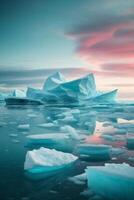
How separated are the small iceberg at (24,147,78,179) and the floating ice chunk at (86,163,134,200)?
2.29 ft

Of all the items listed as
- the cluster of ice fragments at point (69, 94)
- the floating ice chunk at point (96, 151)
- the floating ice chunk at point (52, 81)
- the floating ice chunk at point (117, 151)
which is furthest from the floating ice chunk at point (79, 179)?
the floating ice chunk at point (52, 81)

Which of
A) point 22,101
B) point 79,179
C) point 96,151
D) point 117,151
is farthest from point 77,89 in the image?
point 79,179

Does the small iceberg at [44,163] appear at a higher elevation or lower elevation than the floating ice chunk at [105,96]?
higher

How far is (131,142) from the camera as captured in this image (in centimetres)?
569

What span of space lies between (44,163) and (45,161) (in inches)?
4.7

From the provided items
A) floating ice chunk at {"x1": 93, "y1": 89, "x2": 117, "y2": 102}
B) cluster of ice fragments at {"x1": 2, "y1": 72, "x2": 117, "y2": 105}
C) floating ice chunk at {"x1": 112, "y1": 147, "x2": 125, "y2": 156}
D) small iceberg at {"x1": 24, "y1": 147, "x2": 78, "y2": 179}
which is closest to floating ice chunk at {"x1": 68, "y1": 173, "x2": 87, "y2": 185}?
small iceberg at {"x1": 24, "y1": 147, "x2": 78, "y2": 179}

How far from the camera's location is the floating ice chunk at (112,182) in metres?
2.86

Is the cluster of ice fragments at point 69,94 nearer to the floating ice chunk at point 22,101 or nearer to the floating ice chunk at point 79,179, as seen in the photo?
the floating ice chunk at point 22,101

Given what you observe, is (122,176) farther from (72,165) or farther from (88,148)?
(88,148)

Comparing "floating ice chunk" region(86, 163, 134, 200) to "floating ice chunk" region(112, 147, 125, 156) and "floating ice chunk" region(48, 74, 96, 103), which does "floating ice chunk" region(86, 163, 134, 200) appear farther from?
"floating ice chunk" region(48, 74, 96, 103)

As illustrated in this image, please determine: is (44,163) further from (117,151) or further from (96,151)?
(117,151)

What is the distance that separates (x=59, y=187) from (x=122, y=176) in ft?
2.50

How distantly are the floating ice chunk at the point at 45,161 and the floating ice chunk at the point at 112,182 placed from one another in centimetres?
69

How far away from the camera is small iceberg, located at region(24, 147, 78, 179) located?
361 centimetres
